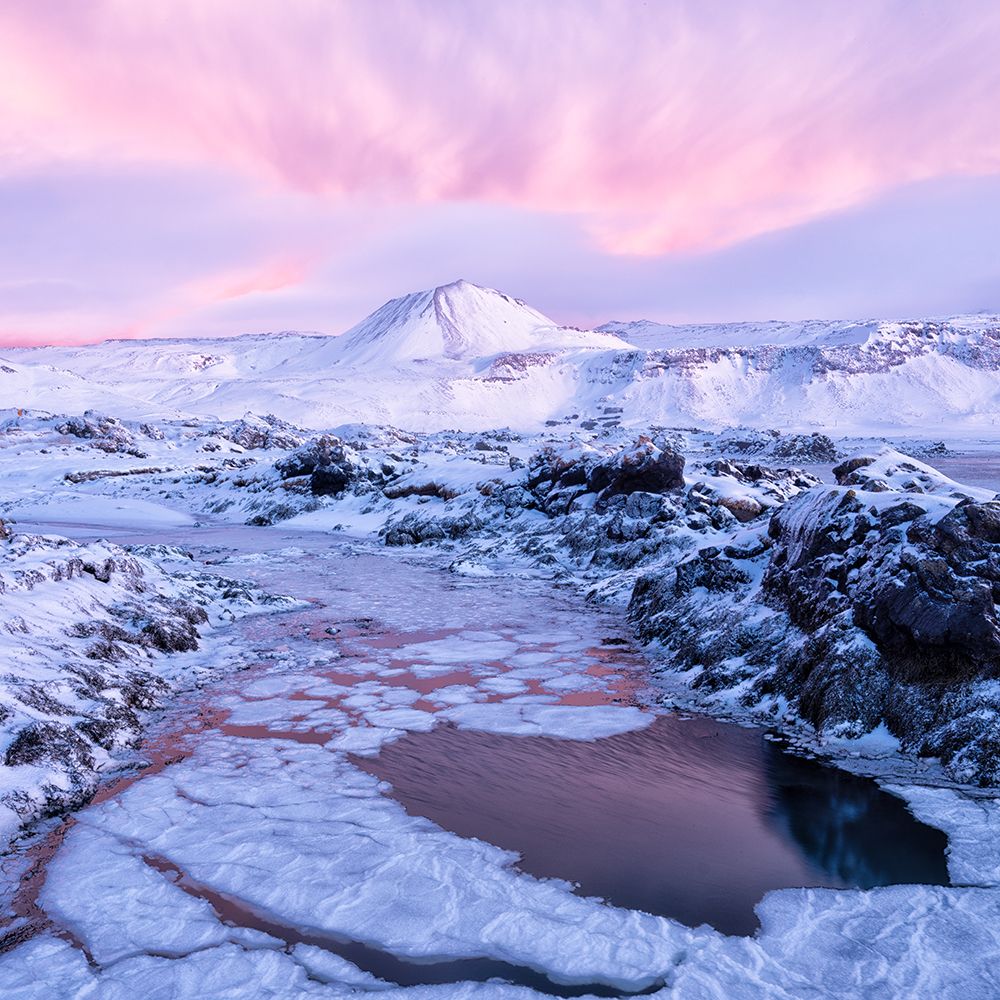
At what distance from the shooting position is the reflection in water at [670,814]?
5.46 m

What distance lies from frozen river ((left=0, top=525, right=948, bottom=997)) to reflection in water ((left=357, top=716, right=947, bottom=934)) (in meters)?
0.03

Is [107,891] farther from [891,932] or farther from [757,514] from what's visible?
[757,514]

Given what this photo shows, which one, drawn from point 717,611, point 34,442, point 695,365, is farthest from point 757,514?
point 695,365

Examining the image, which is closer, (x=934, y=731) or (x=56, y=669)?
(x=934, y=731)

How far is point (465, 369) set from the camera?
496 ft

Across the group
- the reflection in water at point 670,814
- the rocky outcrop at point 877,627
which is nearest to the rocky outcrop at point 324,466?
the rocky outcrop at point 877,627

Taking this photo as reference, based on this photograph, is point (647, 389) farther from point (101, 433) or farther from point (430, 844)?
point (430, 844)

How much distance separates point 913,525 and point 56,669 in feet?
34.4

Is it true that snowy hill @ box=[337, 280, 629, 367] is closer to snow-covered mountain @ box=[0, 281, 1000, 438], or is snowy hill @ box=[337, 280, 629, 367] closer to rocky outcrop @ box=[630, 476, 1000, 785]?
snow-covered mountain @ box=[0, 281, 1000, 438]

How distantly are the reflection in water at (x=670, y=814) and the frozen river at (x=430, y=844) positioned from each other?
0.09ft

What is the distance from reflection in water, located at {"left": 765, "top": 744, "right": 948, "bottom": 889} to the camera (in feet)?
18.5

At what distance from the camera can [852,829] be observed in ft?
20.7

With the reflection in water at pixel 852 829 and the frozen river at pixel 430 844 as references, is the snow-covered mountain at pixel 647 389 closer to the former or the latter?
the frozen river at pixel 430 844

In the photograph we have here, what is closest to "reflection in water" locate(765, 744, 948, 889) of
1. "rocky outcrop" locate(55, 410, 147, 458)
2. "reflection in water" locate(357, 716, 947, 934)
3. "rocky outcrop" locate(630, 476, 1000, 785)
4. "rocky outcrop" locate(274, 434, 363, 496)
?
"reflection in water" locate(357, 716, 947, 934)
